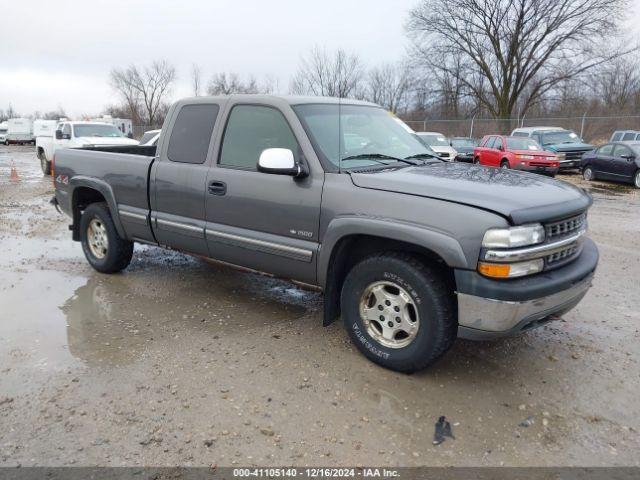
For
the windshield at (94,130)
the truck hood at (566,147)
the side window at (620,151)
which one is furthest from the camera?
the truck hood at (566,147)

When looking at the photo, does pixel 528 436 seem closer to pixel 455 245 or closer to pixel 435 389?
pixel 435 389

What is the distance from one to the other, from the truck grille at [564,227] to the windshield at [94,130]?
15.9 meters

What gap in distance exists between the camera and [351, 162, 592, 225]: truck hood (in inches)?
122

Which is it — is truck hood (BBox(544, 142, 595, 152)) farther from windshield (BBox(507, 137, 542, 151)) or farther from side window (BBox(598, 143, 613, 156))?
side window (BBox(598, 143, 613, 156))

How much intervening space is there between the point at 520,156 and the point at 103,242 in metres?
15.7

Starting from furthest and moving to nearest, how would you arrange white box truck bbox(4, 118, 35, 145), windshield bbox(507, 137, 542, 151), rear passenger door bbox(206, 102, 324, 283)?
white box truck bbox(4, 118, 35, 145) → windshield bbox(507, 137, 542, 151) → rear passenger door bbox(206, 102, 324, 283)

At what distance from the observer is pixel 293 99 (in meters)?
4.23

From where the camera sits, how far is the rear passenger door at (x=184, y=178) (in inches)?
180

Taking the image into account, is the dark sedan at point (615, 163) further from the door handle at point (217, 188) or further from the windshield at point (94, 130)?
the windshield at point (94, 130)

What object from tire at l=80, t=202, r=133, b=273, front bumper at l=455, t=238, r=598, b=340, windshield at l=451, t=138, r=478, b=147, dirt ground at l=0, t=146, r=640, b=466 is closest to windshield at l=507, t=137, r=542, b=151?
windshield at l=451, t=138, r=478, b=147

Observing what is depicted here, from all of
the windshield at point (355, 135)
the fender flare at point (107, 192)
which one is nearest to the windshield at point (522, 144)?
the windshield at point (355, 135)

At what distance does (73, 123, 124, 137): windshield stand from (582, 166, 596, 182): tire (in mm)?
15659

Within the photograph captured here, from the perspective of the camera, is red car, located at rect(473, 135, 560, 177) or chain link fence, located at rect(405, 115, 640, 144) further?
chain link fence, located at rect(405, 115, 640, 144)

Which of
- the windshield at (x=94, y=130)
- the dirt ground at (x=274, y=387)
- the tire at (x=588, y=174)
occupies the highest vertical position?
the windshield at (x=94, y=130)
